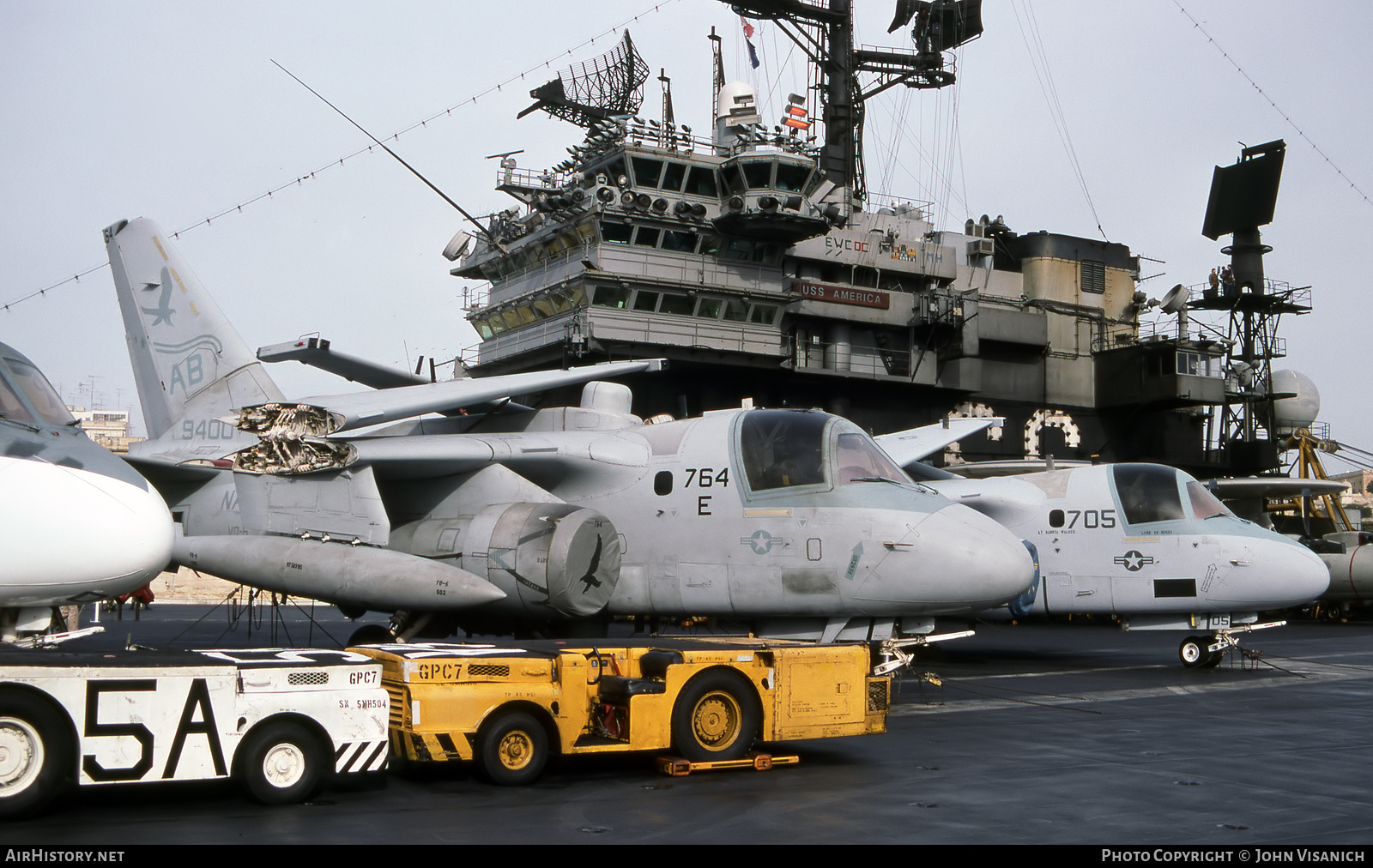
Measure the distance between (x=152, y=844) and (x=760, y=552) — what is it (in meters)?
7.63

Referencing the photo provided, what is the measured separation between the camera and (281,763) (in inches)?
289

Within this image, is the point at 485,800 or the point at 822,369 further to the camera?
the point at 822,369

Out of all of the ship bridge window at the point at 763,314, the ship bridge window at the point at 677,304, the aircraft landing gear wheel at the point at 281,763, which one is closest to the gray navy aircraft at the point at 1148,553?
the aircraft landing gear wheel at the point at 281,763

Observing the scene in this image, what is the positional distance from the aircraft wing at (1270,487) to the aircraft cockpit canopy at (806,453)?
76.3ft

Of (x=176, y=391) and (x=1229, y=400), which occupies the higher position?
(x=1229, y=400)

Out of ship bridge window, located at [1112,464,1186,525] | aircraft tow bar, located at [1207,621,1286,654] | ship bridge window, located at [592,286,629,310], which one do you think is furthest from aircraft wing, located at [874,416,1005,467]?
ship bridge window, located at [592,286,629,310]

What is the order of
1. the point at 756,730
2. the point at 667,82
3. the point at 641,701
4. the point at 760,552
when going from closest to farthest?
1. the point at 641,701
2. the point at 756,730
3. the point at 760,552
4. the point at 667,82

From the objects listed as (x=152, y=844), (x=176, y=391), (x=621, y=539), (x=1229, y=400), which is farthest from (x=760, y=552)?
(x=1229, y=400)

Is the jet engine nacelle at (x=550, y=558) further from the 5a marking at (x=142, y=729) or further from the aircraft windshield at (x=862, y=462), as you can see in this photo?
the 5a marking at (x=142, y=729)

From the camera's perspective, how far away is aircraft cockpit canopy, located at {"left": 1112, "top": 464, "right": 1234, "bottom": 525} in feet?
60.4

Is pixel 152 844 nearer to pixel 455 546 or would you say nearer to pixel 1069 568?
pixel 455 546

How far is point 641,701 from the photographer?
28.4ft

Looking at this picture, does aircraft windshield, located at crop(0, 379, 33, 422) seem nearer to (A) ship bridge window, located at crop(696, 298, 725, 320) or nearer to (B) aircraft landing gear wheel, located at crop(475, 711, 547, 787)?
(B) aircraft landing gear wheel, located at crop(475, 711, 547, 787)

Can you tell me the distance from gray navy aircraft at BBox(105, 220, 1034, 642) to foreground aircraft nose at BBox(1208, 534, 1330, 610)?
23.2 feet
